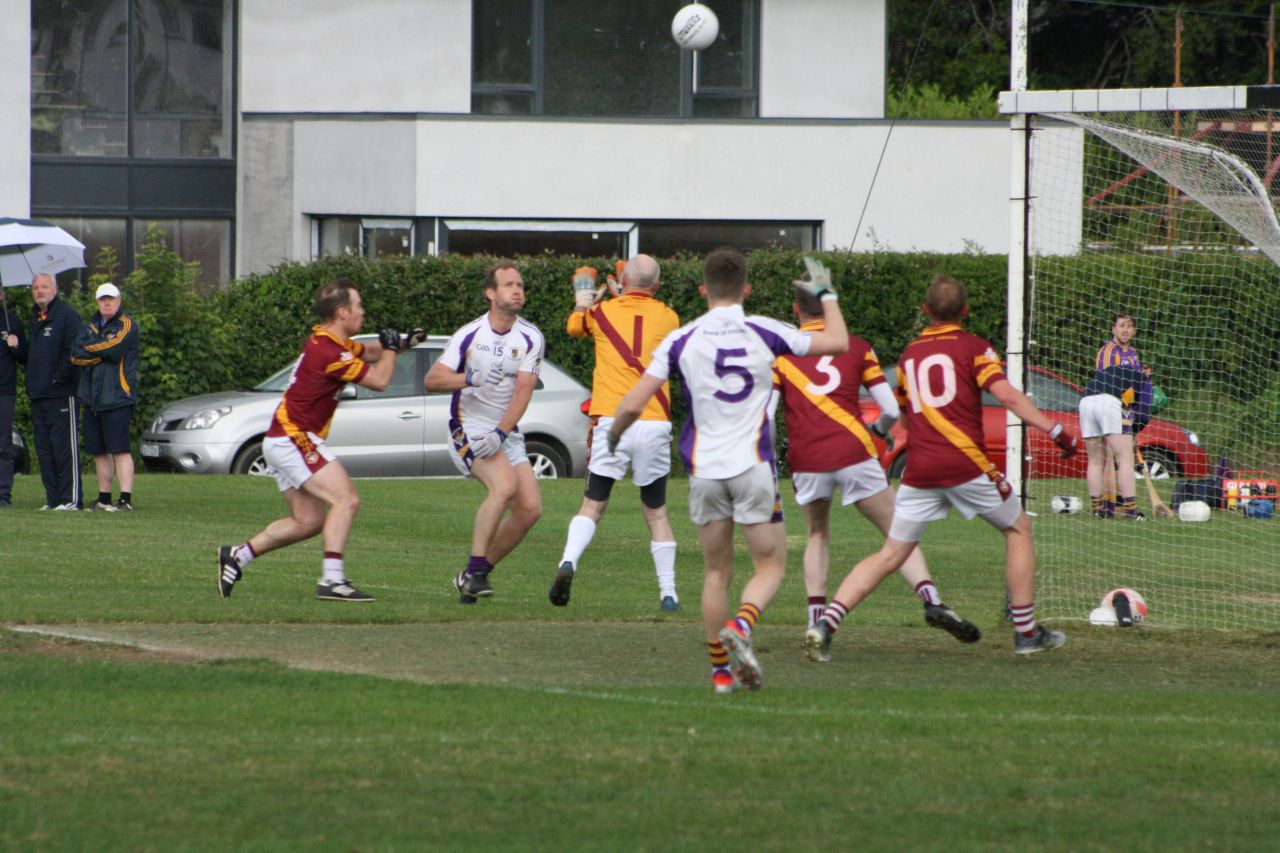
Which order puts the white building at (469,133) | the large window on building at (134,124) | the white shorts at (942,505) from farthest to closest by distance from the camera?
Result: the large window on building at (134,124) < the white building at (469,133) < the white shorts at (942,505)

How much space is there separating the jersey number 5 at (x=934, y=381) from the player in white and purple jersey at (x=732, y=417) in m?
1.25

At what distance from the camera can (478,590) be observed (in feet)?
35.6

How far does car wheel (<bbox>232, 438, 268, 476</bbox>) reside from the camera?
2039cm

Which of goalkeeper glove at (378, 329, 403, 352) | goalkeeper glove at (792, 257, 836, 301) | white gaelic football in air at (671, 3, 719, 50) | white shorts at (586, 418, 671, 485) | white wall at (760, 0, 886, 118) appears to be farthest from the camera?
white wall at (760, 0, 886, 118)

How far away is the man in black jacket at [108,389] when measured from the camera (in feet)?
54.3

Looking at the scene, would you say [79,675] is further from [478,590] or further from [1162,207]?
[1162,207]

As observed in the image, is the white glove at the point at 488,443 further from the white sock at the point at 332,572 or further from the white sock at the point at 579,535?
the white sock at the point at 332,572

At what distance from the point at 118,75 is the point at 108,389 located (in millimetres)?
12997

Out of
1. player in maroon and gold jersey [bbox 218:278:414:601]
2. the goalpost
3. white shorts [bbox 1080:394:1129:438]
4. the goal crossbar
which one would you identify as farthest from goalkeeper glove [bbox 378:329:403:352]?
white shorts [bbox 1080:394:1129:438]

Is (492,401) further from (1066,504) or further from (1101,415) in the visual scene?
(1101,415)

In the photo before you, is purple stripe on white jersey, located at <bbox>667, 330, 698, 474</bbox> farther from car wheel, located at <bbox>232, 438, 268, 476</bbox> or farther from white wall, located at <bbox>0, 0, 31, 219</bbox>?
white wall, located at <bbox>0, 0, 31, 219</bbox>

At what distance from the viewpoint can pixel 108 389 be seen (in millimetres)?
16562

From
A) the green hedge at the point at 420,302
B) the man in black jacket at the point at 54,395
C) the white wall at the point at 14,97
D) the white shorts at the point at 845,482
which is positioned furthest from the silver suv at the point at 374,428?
the white shorts at the point at 845,482

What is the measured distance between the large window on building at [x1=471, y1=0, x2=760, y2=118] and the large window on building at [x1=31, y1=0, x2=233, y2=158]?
4.45 metres
